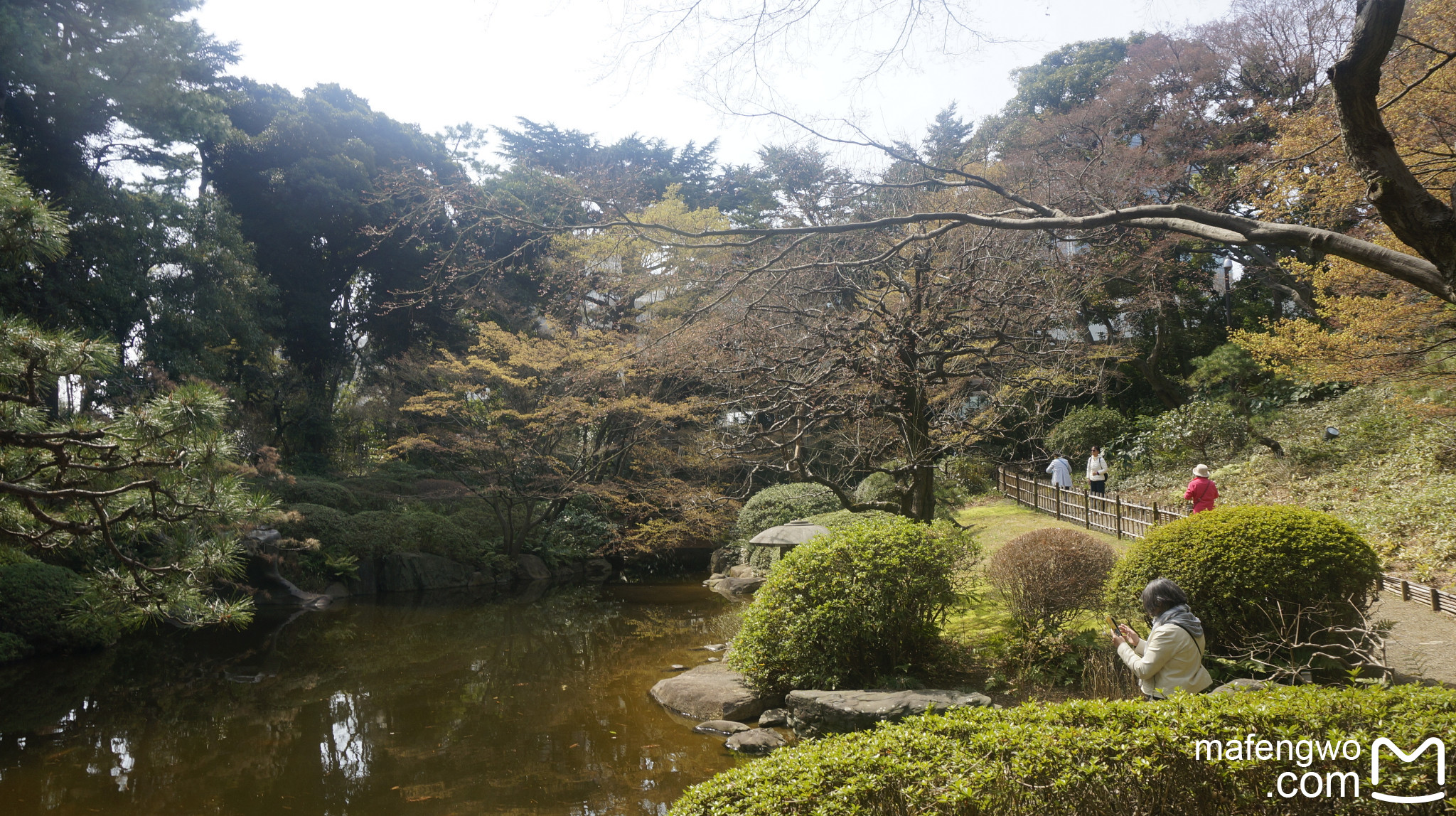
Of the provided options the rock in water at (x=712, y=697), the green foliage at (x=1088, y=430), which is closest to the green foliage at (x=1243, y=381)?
the green foliage at (x=1088, y=430)

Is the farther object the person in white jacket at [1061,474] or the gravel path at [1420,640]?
the person in white jacket at [1061,474]

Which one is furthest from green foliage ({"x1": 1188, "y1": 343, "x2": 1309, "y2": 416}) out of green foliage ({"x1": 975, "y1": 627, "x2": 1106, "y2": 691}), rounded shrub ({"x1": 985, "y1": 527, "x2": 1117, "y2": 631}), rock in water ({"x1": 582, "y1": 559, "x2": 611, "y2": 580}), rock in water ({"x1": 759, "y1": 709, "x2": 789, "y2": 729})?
rock in water ({"x1": 582, "y1": 559, "x2": 611, "y2": 580})

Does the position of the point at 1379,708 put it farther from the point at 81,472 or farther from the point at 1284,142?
the point at 1284,142

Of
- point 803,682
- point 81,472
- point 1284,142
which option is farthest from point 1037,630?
point 1284,142

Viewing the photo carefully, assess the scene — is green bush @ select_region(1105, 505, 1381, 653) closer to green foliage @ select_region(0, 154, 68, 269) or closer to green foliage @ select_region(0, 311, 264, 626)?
green foliage @ select_region(0, 311, 264, 626)

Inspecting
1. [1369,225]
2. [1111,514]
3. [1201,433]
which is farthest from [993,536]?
[1369,225]

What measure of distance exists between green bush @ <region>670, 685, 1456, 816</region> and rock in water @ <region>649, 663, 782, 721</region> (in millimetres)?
3499

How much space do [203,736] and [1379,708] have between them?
809 centimetres

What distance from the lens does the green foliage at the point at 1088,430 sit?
16875 mm

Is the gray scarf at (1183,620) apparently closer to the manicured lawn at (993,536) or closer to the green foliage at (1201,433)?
the manicured lawn at (993,536)

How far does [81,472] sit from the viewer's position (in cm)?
392

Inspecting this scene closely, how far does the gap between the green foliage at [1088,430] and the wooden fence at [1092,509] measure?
1264 millimetres
